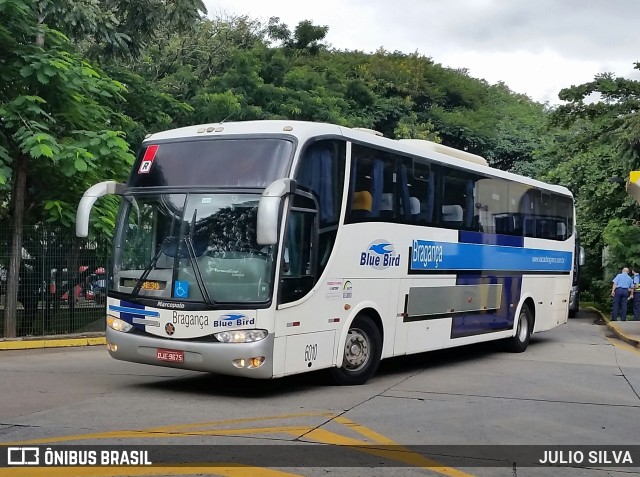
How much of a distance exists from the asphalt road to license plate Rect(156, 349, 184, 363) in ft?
1.49

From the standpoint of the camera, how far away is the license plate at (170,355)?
9.06 metres

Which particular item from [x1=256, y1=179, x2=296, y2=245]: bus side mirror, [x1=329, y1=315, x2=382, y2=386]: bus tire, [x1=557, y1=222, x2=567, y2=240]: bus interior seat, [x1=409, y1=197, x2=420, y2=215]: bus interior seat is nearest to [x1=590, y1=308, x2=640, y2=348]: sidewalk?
[x1=557, y1=222, x2=567, y2=240]: bus interior seat

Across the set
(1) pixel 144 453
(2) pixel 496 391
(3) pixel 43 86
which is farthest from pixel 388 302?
(3) pixel 43 86

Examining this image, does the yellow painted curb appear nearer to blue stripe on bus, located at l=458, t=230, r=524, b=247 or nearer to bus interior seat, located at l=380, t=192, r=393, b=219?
bus interior seat, located at l=380, t=192, r=393, b=219

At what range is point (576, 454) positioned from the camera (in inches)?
273

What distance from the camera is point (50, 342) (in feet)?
51.3

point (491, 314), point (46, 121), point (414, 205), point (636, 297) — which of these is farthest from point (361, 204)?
point (636, 297)

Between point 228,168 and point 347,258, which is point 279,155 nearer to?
point 228,168

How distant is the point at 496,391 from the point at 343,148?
12.5ft

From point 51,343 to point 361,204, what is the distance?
27.0 ft

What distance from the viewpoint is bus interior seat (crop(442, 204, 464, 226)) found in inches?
496

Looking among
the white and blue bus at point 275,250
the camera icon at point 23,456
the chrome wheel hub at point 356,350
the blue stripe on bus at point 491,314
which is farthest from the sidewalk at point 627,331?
the camera icon at point 23,456

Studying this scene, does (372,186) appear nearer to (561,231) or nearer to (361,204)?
(361,204)

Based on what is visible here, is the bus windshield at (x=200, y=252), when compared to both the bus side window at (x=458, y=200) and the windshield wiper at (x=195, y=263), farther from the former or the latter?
the bus side window at (x=458, y=200)
